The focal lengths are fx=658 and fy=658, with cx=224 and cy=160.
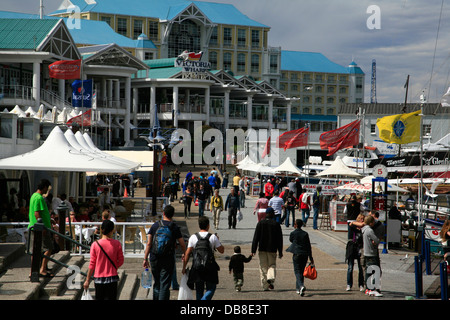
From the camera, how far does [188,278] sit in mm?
9469

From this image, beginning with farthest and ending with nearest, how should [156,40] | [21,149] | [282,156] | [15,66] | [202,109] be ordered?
1. [156,40]
2. [202,109]
3. [15,66]
4. [282,156]
5. [21,149]

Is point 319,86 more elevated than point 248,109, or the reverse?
point 319,86

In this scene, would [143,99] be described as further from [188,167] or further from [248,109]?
[188,167]

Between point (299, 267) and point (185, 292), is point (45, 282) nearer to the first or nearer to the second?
point (185, 292)

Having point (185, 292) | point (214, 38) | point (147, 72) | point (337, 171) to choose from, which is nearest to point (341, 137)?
point (337, 171)

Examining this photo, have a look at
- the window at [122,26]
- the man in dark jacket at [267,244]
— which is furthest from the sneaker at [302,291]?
the window at [122,26]

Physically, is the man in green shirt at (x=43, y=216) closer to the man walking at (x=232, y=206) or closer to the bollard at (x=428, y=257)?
the bollard at (x=428, y=257)

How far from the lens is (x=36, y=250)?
10.4 metres

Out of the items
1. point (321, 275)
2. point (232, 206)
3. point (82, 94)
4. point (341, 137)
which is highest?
point (82, 94)

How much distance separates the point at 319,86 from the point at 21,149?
122806 millimetres

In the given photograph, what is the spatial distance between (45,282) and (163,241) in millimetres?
2353

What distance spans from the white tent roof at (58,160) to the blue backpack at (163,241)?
5.97 metres

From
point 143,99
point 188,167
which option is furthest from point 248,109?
point 188,167

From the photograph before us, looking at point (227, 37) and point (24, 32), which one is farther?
point (227, 37)
